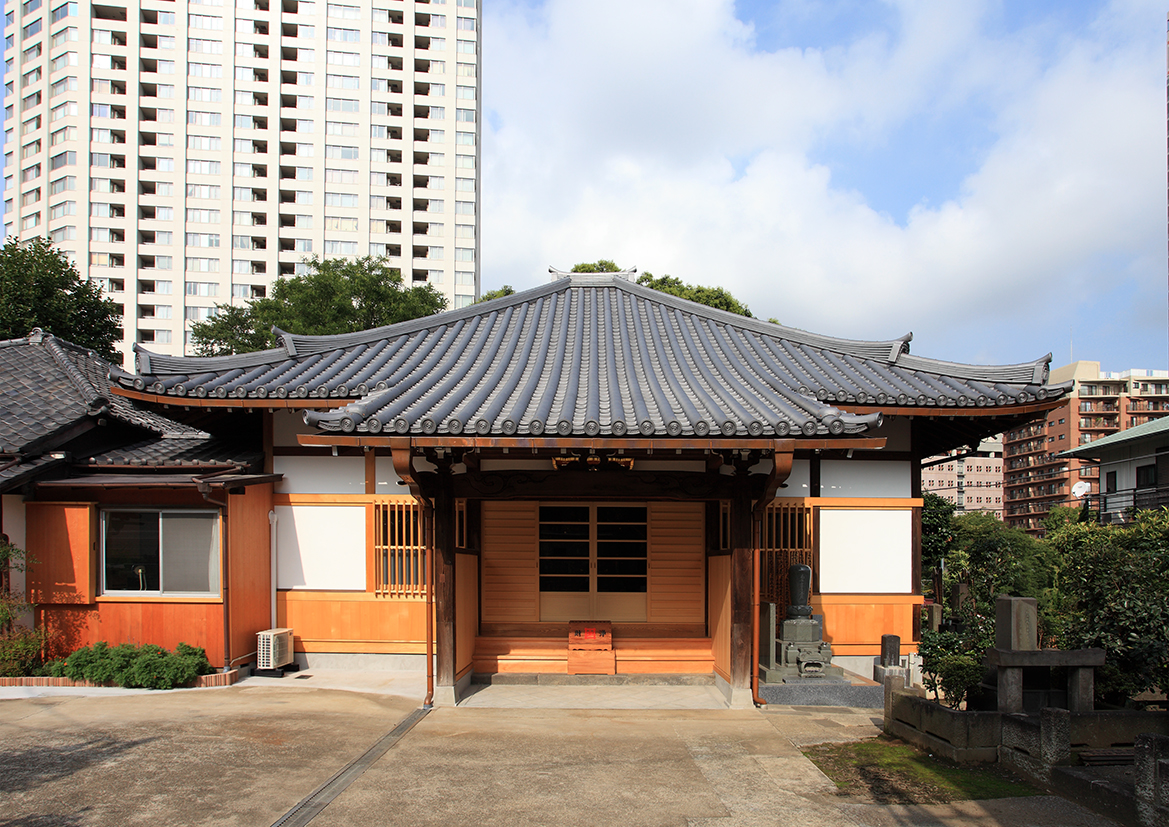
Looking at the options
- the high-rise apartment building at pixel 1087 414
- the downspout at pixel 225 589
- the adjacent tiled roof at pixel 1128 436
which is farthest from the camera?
the high-rise apartment building at pixel 1087 414

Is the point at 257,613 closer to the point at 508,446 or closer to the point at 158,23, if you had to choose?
the point at 508,446

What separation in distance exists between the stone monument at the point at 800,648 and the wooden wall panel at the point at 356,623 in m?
5.47

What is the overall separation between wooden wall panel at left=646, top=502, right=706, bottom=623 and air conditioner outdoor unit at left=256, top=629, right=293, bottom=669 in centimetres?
573

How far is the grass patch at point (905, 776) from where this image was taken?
6.24 meters

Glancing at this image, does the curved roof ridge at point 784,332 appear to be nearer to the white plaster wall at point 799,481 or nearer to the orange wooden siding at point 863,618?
the white plaster wall at point 799,481

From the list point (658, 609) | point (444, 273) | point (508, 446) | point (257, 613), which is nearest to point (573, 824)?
point (508, 446)

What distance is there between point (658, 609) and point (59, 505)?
917cm

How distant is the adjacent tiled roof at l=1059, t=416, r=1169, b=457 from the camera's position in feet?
82.9

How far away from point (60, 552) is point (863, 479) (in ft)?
40.1

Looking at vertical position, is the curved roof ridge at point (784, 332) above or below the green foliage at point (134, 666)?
above

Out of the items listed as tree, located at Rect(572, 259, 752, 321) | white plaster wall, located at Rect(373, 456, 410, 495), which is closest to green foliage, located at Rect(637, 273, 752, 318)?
tree, located at Rect(572, 259, 752, 321)

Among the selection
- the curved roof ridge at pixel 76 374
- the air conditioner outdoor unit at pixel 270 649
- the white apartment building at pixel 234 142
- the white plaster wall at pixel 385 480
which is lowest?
the air conditioner outdoor unit at pixel 270 649

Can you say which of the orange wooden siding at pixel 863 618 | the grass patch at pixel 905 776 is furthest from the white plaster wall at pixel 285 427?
the grass patch at pixel 905 776

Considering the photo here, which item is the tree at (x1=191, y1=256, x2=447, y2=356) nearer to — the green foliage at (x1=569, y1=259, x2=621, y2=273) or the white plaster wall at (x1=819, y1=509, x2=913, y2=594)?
the green foliage at (x1=569, y1=259, x2=621, y2=273)
